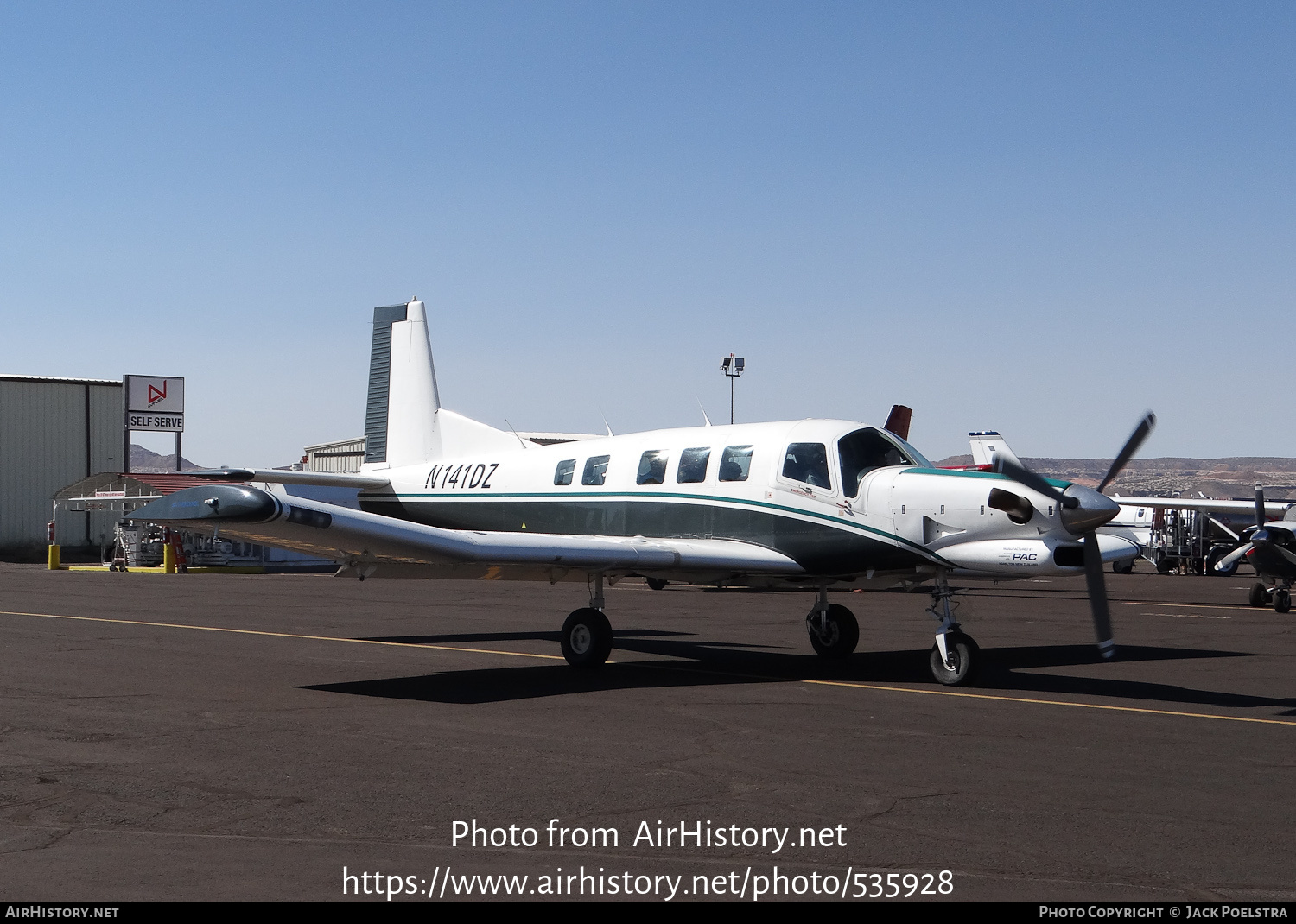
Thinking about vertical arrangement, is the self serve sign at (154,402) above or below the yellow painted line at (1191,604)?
above

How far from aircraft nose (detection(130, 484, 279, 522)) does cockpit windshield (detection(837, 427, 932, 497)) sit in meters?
6.26

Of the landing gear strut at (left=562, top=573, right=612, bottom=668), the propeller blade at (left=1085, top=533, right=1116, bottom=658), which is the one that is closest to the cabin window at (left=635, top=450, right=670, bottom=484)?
the landing gear strut at (left=562, top=573, right=612, bottom=668)

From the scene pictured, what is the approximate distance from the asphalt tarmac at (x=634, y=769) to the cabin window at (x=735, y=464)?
91.3 inches

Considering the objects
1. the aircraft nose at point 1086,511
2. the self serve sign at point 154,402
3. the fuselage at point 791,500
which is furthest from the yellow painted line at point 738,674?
the self serve sign at point 154,402

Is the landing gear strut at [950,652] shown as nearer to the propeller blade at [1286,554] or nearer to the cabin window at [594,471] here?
the cabin window at [594,471]

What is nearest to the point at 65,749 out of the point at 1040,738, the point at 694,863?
the point at 694,863

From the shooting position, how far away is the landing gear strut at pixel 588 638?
1430 centimetres

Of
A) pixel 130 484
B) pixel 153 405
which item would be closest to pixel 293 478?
pixel 130 484

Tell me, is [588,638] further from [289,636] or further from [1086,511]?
[289,636]

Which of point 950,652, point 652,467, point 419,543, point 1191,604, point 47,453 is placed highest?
point 47,453

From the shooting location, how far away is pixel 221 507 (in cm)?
1102

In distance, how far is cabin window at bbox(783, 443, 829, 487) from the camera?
46.0 ft

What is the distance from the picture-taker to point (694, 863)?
19.5 ft

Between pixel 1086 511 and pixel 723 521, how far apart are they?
431 centimetres
